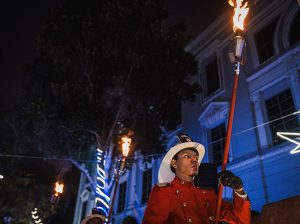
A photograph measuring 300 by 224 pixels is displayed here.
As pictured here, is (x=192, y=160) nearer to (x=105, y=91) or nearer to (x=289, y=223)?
(x=289, y=223)

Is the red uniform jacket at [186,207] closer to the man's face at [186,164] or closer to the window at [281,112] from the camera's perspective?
the man's face at [186,164]

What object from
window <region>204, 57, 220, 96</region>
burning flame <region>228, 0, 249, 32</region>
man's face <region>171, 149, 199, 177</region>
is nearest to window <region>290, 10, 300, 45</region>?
window <region>204, 57, 220, 96</region>

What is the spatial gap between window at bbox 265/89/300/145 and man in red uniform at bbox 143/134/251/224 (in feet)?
33.1

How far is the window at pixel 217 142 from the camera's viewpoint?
1598 centimetres

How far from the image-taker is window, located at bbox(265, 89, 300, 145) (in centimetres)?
1269

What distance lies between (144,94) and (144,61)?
186 cm

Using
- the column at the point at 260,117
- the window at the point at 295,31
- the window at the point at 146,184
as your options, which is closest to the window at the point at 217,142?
the column at the point at 260,117

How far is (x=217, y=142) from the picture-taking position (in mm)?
16453

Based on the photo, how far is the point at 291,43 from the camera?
Answer: 14.0m

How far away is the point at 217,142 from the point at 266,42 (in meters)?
6.03

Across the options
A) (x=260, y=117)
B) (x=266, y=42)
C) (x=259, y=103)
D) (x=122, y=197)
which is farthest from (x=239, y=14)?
(x=122, y=197)

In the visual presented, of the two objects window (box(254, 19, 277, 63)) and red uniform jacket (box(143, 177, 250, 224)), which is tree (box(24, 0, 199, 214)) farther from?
red uniform jacket (box(143, 177, 250, 224))

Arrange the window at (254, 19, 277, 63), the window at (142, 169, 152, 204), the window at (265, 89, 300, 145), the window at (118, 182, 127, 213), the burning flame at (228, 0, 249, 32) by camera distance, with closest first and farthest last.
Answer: the burning flame at (228, 0, 249, 32), the window at (265, 89, 300, 145), the window at (254, 19, 277, 63), the window at (142, 169, 152, 204), the window at (118, 182, 127, 213)

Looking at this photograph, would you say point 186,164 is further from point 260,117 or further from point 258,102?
point 258,102
